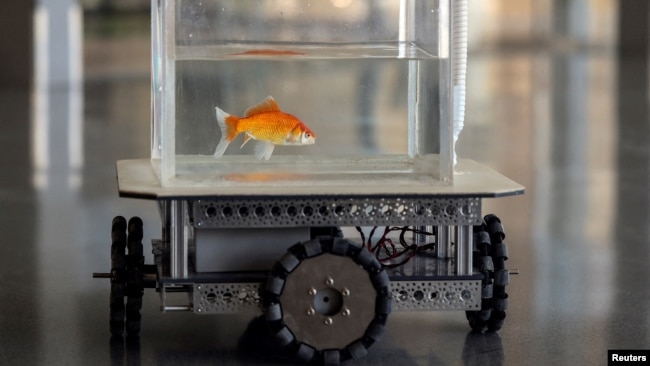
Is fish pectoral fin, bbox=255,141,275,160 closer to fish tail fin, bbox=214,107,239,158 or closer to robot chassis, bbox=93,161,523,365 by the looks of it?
fish tail fin, bbox=214,107,239,158

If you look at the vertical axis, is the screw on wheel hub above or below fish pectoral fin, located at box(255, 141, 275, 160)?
below

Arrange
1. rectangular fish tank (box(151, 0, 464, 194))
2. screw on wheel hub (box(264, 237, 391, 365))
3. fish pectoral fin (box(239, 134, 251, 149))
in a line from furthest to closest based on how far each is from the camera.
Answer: fish pectoral fin (box(239, 134, 251, 149)) → rectangular fish tank (box(151, 0, 464, 194)) → screw on wheel hub (box(264, 237, 391, 365))

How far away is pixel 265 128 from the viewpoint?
3.12m

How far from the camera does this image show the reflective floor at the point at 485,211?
3143 millimetres

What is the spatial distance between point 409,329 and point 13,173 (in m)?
3.67

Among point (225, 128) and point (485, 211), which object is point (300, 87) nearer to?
point (225, 128)

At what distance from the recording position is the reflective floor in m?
3.14

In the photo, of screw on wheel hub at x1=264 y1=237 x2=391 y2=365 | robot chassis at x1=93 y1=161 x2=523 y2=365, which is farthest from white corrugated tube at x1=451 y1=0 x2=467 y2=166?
screw on wheel hub at x1=264 y1=237 x2=391 y2=365

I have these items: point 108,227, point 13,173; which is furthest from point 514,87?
point 108,227

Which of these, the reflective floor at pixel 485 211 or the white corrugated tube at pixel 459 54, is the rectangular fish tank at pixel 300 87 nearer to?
the white corrugated tube at pixel 459 54

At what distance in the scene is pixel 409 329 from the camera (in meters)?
3.34

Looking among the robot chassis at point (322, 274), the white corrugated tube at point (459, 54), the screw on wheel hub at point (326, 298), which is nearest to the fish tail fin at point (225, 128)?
the robot chassis at point (322, 274)

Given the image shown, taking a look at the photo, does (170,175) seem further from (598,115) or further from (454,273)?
(598,115)

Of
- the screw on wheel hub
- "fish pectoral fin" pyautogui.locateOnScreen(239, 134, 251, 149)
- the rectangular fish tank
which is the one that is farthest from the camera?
"fish pectoral fin" pyautogui.locateOnScreen(239, 134, 251, 149)
